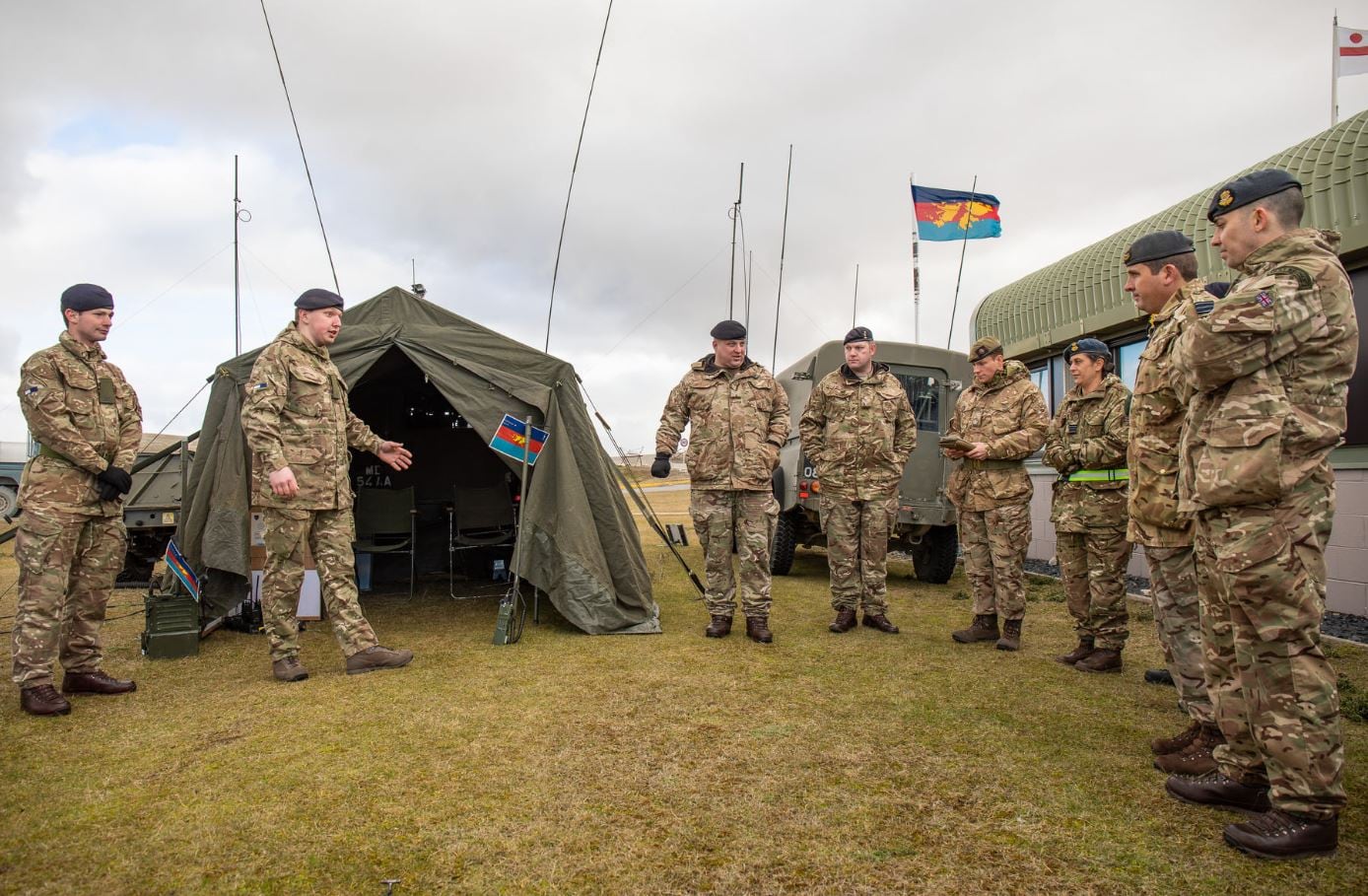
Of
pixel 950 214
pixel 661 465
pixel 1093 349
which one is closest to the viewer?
pixel 1093 349

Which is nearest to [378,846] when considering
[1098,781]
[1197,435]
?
[1098,781]

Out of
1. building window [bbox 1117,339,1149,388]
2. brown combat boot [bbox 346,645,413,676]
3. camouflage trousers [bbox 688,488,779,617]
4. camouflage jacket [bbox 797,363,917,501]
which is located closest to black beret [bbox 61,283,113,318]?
brown combat boot [bbox 346,645,413,676]

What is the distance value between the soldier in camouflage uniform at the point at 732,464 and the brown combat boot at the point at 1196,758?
2.32 meters

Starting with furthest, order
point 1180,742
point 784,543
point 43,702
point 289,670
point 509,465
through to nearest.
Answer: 1. point 784,543
2. point 509,465
3. point 289,670
4. point 43,702
5. point 1180,742

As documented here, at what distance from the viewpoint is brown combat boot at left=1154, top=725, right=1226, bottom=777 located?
101 inches

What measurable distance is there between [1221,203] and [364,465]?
7.05 meters

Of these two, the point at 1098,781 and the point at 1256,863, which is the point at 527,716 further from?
the point at 1256,863

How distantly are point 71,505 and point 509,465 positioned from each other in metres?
2.35

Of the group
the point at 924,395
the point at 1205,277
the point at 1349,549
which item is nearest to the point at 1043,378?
the point at 924,395

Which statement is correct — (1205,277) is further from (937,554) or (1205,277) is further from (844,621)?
(844,621)

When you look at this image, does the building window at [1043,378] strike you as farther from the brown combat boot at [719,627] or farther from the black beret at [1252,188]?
the black beret at [1252,188]

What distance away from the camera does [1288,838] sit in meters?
2.01

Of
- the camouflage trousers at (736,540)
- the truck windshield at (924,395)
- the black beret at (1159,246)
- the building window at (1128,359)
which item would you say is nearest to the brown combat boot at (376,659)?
the camouflage trousers at (736,540)

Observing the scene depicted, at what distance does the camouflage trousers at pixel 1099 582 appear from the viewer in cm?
393
